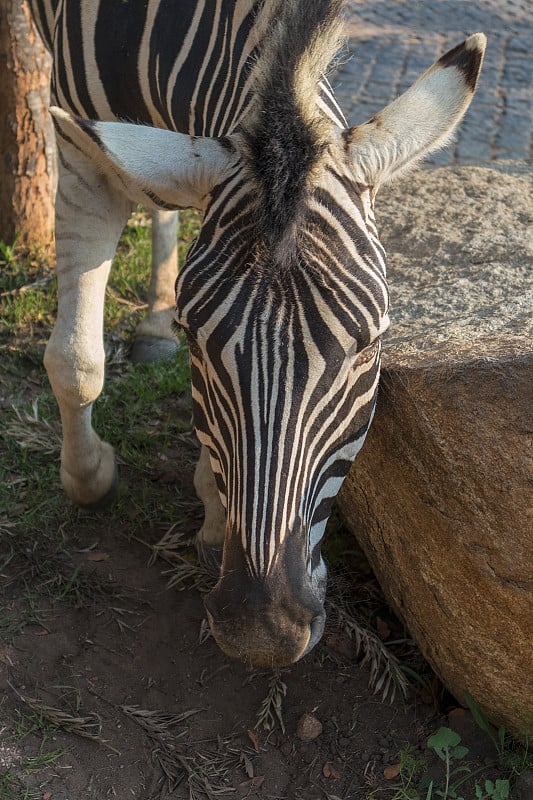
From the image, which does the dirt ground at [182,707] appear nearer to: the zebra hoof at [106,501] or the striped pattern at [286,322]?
the zebra hoof at [106,501]

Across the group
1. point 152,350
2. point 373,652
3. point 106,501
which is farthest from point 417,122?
point 152,350

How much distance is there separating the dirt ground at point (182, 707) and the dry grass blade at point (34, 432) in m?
0.93

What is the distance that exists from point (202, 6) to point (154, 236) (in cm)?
247

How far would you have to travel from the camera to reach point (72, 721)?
3.65 metres

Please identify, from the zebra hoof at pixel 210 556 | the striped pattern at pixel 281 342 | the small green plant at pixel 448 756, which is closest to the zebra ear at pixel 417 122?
the striped pattern at pixel 281 342

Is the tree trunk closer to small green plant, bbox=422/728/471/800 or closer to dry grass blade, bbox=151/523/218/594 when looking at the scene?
dry grass blade, bbox=151/523/218/594

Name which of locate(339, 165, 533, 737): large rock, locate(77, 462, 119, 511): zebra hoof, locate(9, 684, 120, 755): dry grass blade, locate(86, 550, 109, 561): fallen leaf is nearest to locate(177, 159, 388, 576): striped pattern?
locate(339, 165, 533, 737): large rock

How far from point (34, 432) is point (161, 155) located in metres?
2.63

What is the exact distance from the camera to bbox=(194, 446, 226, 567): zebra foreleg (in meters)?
4.31

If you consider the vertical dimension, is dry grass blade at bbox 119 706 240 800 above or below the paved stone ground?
below

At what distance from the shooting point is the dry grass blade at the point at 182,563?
4375 mm

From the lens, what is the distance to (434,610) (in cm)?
375

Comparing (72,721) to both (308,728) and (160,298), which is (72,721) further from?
(160,298)

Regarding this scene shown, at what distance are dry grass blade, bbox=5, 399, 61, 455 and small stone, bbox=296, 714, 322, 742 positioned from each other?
2198 mm
